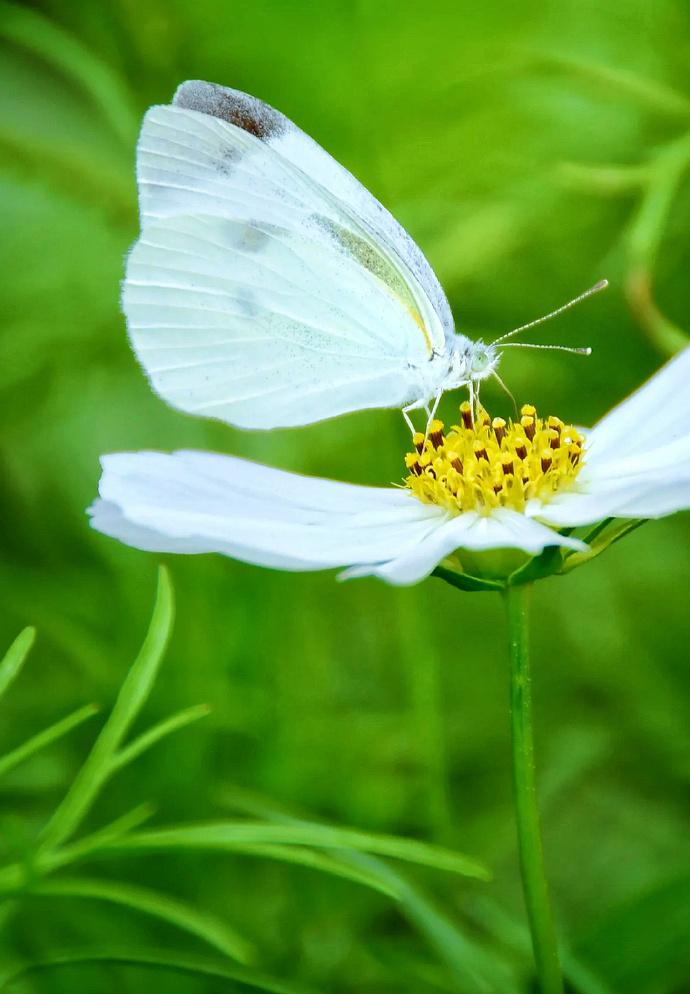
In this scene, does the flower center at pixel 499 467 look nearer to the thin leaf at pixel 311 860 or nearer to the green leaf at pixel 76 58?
the thin leaf at pixel 311 860

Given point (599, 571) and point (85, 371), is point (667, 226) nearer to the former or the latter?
point (599, 571)

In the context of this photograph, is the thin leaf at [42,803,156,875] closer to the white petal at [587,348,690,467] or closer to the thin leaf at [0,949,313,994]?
the thin leaf at [0,949,313,994]

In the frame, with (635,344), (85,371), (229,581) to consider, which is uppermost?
(85,371)

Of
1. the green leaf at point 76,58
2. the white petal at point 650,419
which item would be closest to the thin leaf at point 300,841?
the white petal at point 650,419

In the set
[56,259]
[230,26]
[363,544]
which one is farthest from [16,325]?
[363,544]

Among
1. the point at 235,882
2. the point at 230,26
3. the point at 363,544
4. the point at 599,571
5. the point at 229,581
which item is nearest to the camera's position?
the point at 363,544

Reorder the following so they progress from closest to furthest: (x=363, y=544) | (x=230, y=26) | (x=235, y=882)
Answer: (x=363, y=544)
(x=235, y=882)
(x=230, y=26)
